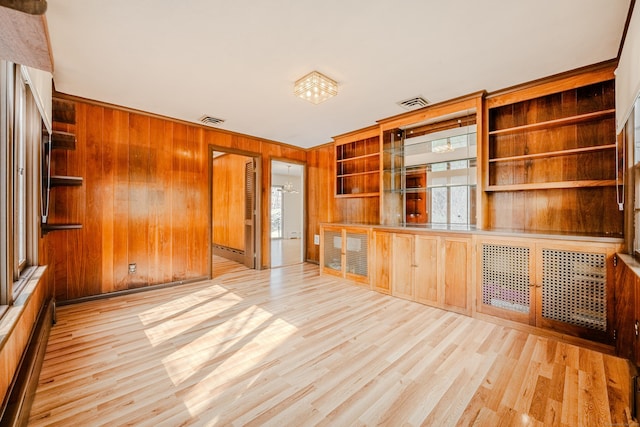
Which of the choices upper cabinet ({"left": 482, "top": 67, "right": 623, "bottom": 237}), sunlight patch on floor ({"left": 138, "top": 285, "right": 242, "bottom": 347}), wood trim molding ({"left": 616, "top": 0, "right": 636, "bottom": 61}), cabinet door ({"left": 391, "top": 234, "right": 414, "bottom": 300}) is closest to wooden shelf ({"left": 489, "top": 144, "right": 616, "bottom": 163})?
upper cabinet ({"left": 482, "top": 67, "right": 623, "bottom": 237})

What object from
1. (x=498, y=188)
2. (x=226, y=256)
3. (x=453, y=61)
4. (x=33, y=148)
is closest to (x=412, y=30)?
(x=453, y=61)

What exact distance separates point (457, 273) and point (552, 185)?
1.28 meters

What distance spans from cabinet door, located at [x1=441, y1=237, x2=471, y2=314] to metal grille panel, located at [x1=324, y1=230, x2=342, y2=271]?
176cm

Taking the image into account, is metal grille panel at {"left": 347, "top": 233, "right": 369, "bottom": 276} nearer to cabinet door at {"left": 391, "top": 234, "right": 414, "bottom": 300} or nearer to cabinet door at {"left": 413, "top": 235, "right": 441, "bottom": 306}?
cabinet door at {"left": 391, "top": 234, "right": 414, "bottom": 300}

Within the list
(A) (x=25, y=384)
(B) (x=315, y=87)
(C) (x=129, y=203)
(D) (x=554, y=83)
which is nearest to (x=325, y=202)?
(B) (x=315, y=87)

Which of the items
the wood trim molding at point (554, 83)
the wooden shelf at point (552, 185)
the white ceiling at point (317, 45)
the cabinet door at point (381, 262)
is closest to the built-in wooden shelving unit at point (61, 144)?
the white ceiling at point (317, 45)

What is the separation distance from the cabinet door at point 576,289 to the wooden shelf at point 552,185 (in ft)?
2.05

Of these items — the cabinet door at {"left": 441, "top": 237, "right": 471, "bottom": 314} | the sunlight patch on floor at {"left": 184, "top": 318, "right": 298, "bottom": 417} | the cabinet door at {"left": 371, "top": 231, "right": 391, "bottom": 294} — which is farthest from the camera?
the cabinet door at {"left": 371, "top": 231, "right": 391, "bottom": 294}

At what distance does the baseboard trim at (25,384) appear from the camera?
1.23 m

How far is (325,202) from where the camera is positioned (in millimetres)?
5543

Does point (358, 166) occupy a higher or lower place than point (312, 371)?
higher

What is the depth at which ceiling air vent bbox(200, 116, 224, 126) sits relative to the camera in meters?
4.00

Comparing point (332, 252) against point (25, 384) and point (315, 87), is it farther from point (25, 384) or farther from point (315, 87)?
point (25, 384)

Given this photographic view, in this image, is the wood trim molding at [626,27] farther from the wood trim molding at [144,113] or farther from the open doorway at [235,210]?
the open doorway at [235,210]
